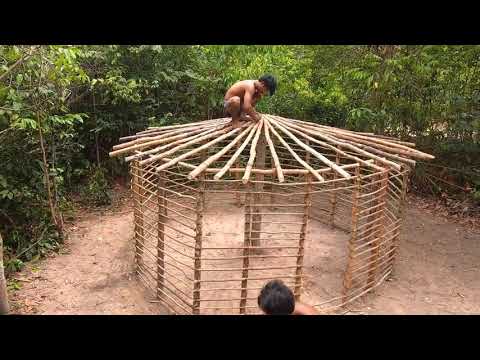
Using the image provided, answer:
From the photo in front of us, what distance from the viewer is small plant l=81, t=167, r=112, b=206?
9.98 metres

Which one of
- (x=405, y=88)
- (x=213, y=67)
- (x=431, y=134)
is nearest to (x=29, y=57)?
(x=213, y=67)

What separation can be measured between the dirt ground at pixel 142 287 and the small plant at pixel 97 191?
0.86 metres

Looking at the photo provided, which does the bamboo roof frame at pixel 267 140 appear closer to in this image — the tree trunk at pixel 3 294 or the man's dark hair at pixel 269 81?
the man's dark hair at pixel 269 81

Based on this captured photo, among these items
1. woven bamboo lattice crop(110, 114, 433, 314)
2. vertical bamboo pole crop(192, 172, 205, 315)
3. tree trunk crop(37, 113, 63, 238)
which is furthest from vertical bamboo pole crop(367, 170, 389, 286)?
tree trunk crop(37, 113, 63, 238)

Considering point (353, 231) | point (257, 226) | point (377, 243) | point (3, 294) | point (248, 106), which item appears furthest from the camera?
point (257, 226)

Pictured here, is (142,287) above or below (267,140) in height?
below

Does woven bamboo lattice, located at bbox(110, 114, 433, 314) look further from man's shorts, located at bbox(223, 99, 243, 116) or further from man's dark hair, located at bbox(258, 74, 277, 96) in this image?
man's dark hair, located at bbox(258, 74, 277, 96)

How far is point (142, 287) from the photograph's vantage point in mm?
6852

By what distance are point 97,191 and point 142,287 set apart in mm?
3874

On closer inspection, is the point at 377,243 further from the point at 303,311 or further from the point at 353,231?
the point at 303,311

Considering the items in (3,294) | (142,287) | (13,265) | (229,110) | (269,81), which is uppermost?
(269,81)

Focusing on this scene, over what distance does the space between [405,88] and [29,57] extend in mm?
8263

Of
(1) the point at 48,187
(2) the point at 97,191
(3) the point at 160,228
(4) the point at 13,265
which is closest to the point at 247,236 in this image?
(3) the point at 160,228

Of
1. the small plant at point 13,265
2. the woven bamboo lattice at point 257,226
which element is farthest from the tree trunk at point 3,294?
the woven bamboo lattice at point 257,226
